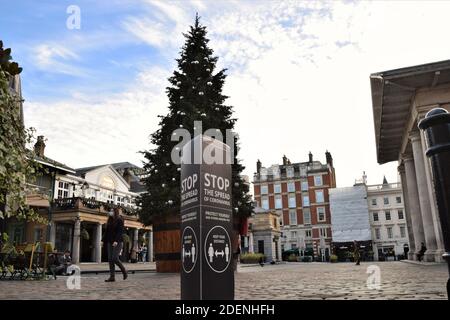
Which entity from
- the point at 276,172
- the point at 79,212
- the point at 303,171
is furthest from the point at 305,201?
the point at 79,212

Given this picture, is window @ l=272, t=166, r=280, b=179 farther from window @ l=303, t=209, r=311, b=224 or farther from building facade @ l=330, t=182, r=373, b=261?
building facade @ l=330, t=182, r=373, b=261

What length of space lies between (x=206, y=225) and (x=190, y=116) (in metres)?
12.0

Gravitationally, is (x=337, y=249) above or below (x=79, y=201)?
below

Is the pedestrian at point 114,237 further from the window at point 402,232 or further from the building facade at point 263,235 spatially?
the window at point 402,232

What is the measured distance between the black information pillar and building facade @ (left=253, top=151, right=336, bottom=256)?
67729 millimetres

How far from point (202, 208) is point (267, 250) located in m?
54.8

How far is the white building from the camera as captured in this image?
2579 inches

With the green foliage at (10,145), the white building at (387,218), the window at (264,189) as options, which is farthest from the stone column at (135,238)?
the white building at (387,218)

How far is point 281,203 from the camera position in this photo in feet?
247

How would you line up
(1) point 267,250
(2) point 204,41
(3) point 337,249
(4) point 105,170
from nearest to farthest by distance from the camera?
(2) point 204,41, (4) point 105,170, (1) point 267,250, (3) point 337,249

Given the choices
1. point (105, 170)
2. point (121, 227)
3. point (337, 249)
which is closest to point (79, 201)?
point (105, 170)

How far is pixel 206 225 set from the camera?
4.20m
